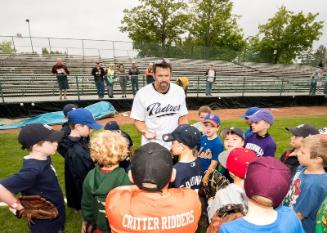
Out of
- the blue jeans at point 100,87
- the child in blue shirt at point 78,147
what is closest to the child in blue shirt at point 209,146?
the child in blue shirt at point 78,147

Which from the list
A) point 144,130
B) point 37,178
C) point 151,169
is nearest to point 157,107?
point 144,130

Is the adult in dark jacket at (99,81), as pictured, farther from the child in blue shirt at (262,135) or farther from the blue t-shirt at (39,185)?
the blue t-shirt at (39,185)

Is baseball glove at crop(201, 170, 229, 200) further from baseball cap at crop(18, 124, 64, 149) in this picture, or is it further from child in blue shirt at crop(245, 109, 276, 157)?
baseball cap at crop(18, 124, 64, 149)

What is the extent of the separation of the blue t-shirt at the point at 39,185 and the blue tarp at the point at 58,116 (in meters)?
9.18

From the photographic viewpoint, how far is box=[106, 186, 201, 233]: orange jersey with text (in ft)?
5.51

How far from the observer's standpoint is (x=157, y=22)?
4131 centimetres

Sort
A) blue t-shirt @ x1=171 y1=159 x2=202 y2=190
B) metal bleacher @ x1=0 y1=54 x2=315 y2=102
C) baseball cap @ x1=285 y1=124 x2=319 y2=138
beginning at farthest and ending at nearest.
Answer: metal bleacher @ x1=0 y1=54 x2=315 y2=102 < baseball cap @ x1=285 y1=124 x2=319 y2=138 < blue t-shirt @ x1=171 y1=159 x2=202 y2=190

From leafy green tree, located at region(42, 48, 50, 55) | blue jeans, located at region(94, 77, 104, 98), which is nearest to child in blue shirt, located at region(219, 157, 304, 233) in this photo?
blue jeans, located at region(94, 77, 104, 98)

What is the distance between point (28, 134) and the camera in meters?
2.66

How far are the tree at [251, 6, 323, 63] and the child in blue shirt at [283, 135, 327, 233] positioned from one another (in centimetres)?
3987

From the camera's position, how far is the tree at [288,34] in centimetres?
4022

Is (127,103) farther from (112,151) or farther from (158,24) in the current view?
(158,24)

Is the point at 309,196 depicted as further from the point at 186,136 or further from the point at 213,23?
the point at 213,23

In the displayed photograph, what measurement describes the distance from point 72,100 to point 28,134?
11.3 meters
